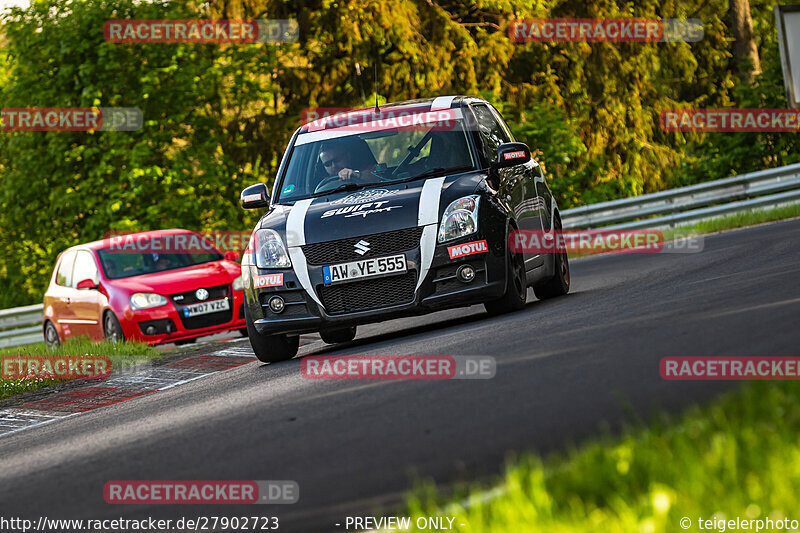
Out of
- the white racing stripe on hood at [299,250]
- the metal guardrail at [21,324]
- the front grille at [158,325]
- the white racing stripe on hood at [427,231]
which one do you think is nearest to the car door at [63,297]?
the front grille at [158,325]

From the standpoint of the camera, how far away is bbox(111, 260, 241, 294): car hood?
15977 mm

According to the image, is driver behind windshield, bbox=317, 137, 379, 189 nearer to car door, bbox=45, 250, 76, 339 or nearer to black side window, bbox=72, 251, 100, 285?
black side window, bbox=72, 251, 100, 285

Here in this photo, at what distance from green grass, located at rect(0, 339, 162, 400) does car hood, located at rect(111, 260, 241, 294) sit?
1307mm

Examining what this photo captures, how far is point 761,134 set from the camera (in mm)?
27922

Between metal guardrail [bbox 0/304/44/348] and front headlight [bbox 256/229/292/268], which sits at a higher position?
front headlight [bbox 256/229/292/268]

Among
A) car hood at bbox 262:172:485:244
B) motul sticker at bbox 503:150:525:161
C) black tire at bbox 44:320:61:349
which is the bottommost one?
black tire at bbox 44:320:61:349

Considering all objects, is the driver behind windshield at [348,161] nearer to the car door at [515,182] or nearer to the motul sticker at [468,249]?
the car door at [515,182]

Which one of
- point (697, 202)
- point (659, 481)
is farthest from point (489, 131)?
point (697, 202)

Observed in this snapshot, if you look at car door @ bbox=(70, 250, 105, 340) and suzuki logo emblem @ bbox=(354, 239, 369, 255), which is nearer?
suzuki logo emblem @ bbox=(354, 239, 369, 255)

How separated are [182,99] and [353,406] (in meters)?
19.9

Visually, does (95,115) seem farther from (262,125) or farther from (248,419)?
(248,419)

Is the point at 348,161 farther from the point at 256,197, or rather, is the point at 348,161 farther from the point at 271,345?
the point at 271,345

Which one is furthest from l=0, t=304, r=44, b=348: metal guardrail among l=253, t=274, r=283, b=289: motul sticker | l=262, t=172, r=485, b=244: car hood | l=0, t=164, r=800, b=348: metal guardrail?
l=262, t=172, r=485, b=244: car hood

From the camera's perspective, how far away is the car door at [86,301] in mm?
16578
